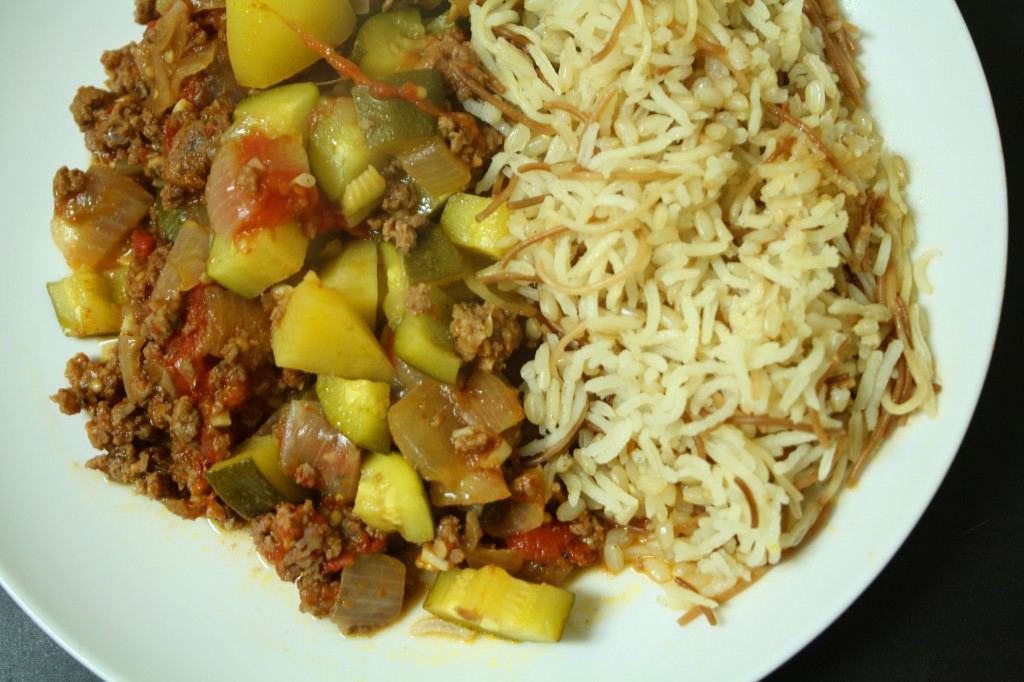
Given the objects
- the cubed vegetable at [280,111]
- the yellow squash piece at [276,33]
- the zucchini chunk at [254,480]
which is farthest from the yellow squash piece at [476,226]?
the zucchini chunk at [254,480]

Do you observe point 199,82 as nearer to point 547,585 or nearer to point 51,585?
point 51,585

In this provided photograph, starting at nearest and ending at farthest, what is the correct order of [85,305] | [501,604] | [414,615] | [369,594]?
[501,604]
[369,594]
[414,615]
[85,305]

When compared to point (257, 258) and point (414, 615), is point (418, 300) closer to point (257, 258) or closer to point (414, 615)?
point (257, 258)

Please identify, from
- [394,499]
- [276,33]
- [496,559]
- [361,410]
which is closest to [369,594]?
[394,499]

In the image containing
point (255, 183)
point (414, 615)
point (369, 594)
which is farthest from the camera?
point (414, 615)

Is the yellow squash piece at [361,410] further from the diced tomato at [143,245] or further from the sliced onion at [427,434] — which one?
the diced tomato at [143,245]

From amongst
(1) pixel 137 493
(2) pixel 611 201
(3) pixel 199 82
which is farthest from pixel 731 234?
(1) pixel 137 493

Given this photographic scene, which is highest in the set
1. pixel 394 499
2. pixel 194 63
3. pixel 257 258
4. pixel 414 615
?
pixel 194 63

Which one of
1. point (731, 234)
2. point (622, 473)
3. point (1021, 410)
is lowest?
point (1021, 410)
